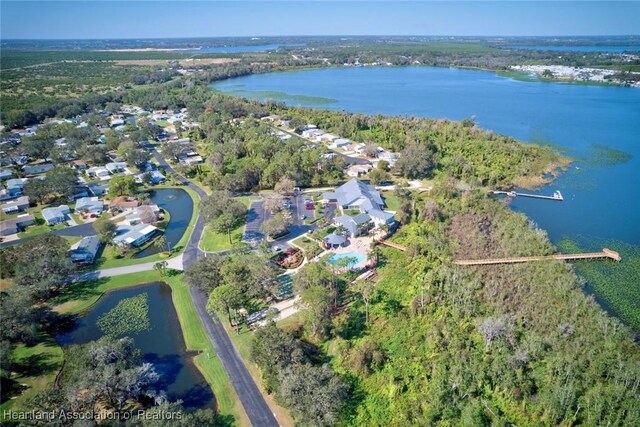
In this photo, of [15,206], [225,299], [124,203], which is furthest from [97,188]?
[225,299]

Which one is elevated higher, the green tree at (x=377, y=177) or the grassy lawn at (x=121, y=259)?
the green tree at (x=377, y=177)

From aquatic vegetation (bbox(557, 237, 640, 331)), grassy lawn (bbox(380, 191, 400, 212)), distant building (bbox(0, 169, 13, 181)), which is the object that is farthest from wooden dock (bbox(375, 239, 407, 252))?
distant building (bbox(0, 169, 13, 181))

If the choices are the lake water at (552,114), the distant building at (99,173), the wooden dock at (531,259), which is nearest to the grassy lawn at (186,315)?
the wooden dock at (531,259)

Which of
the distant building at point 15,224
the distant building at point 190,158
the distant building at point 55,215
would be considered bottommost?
the distant building at point 15,224

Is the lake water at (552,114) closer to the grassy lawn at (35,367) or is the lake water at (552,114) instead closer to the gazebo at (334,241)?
the gazebo at (334,241)

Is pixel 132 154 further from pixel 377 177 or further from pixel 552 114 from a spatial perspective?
pixel 552 114

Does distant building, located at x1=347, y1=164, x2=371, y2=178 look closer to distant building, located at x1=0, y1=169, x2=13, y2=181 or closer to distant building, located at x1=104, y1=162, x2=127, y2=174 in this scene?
distant building, located at x1=104, y1=162, x2=127, y2=174
